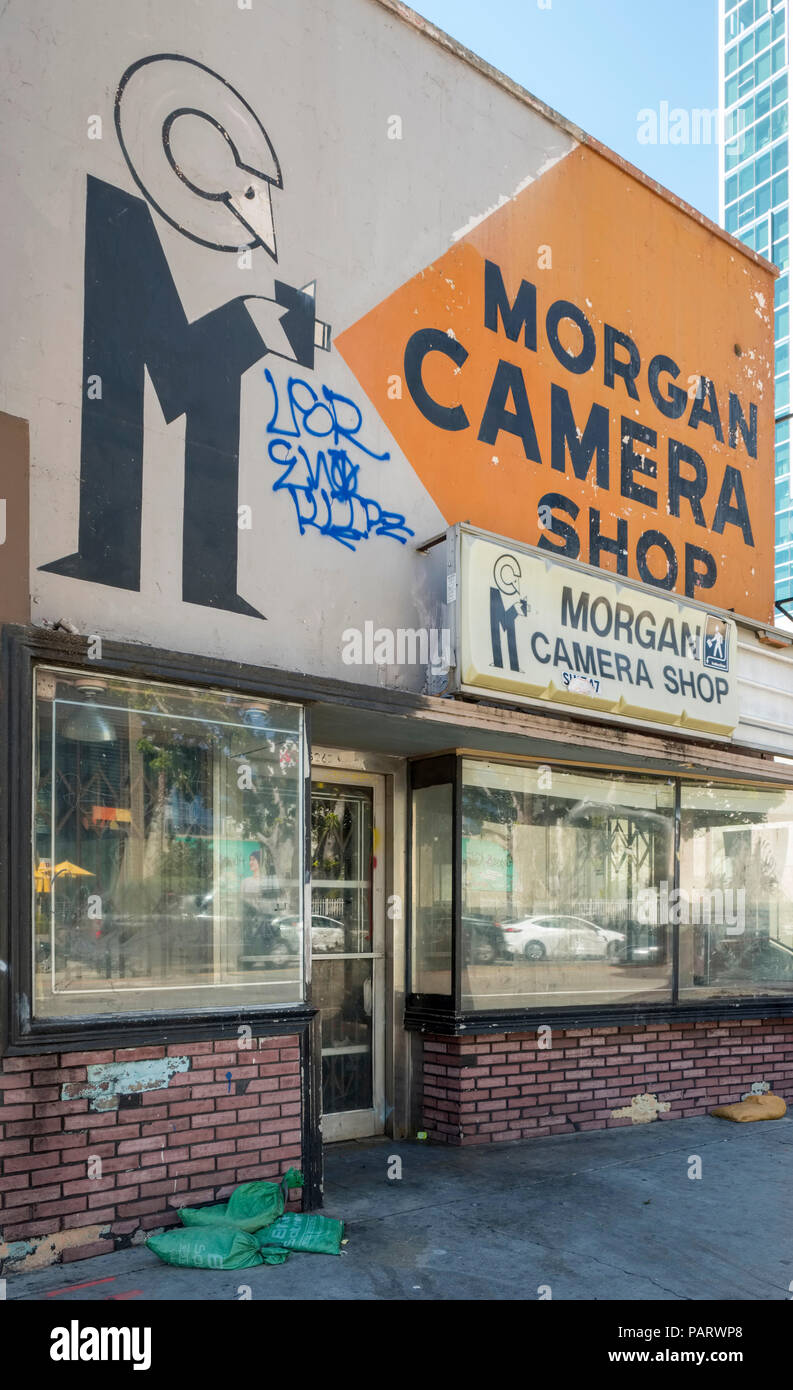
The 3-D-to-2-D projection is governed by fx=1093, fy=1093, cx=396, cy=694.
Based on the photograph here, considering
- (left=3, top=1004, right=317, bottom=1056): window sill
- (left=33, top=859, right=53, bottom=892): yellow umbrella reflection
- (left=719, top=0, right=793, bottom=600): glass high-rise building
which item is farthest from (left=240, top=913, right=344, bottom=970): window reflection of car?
(left=719, top=0, right=793, bottom=600): glass high-rise building

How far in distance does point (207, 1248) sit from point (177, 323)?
4.49 meters

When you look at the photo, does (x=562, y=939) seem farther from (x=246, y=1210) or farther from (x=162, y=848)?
(x=162, y=848)

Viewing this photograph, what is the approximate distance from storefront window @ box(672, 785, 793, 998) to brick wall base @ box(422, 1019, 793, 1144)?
0.41 meters

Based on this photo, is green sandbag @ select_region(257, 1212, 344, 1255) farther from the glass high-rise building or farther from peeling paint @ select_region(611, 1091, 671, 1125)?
the glass high-rise building

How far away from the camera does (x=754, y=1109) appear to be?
8.71 metres

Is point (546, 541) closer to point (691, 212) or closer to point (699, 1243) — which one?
point (691, 212)

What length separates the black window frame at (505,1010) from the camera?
24.3ft

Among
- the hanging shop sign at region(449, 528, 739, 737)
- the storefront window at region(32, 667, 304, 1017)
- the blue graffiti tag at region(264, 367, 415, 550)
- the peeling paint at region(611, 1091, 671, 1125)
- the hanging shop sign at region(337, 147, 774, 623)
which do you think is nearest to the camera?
the storefront window at region(32, 667, 304, 1017)

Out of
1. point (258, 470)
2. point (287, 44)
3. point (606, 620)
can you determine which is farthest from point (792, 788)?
point (287, 44)

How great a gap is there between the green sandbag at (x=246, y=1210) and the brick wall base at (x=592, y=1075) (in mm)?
2140

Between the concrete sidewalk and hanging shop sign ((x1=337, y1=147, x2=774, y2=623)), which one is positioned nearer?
the concrete sidewalk

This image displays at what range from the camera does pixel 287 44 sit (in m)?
6.41

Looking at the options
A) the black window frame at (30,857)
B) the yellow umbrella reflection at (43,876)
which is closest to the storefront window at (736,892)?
the black window frame at (30,857)

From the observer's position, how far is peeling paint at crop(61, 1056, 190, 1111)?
16.0 feet
